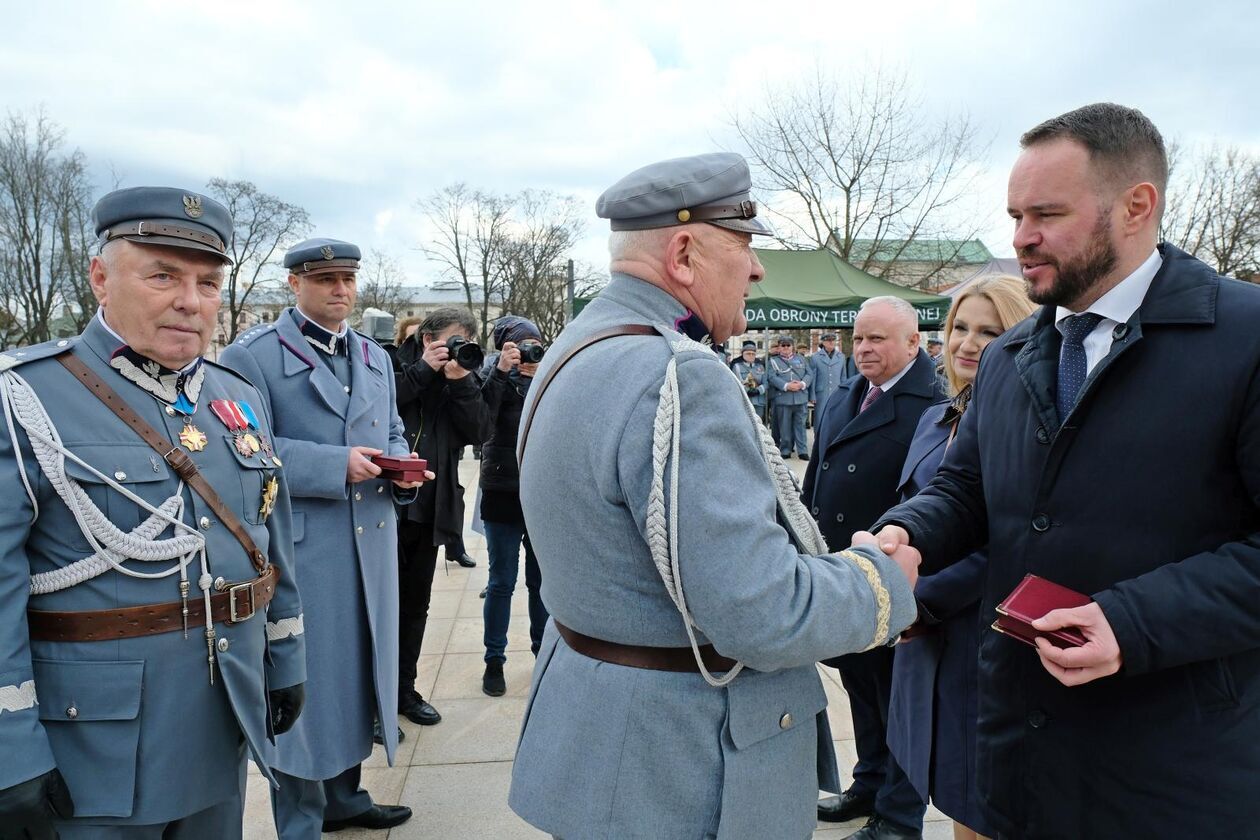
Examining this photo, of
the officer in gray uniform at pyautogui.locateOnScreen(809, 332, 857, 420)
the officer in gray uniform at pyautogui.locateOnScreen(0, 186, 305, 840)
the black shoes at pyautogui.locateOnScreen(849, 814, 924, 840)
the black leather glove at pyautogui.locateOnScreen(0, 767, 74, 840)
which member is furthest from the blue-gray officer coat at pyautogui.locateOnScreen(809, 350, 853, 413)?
the black leather glove at pyautogui.locateOnScreen(0, 767, 74, 840)

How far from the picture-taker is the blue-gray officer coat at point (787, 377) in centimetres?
1464

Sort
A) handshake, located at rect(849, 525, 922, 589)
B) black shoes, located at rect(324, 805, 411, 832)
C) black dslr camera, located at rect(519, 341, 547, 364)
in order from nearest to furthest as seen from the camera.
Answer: handshake, located at rect(849, 525, 922, 589) < black shoes, located at rect(324, 805, 411, 832) < black dslr camera, located at rect(519, 341, 547, 364)

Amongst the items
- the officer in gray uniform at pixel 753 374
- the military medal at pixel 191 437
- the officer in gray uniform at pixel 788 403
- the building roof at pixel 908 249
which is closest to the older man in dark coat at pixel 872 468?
the military medal at pixel 191 437

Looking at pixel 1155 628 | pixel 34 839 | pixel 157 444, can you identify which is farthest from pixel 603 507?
pixel 34 839

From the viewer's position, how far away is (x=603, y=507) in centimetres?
145

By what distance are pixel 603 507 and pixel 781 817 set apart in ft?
2.38

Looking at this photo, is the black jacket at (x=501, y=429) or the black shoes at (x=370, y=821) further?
the black jacket at (x=501, y=429)

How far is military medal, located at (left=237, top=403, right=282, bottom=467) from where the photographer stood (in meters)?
2.23

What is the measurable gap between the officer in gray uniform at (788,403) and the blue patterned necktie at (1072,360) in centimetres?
1251

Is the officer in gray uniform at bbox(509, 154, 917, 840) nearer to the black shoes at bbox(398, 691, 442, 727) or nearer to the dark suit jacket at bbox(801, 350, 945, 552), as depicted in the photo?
the dark suit jacket at bbox(801, 350, 945, 552)

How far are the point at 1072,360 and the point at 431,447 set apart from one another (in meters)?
3.39

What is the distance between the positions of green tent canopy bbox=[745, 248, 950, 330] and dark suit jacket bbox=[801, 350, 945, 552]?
7.38 metres

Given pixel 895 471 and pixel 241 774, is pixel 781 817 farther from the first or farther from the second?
pixel 895 471

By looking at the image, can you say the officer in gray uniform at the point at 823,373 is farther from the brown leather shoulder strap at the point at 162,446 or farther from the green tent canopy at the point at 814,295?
the brown leather shoulder strap at the point at 162,446
